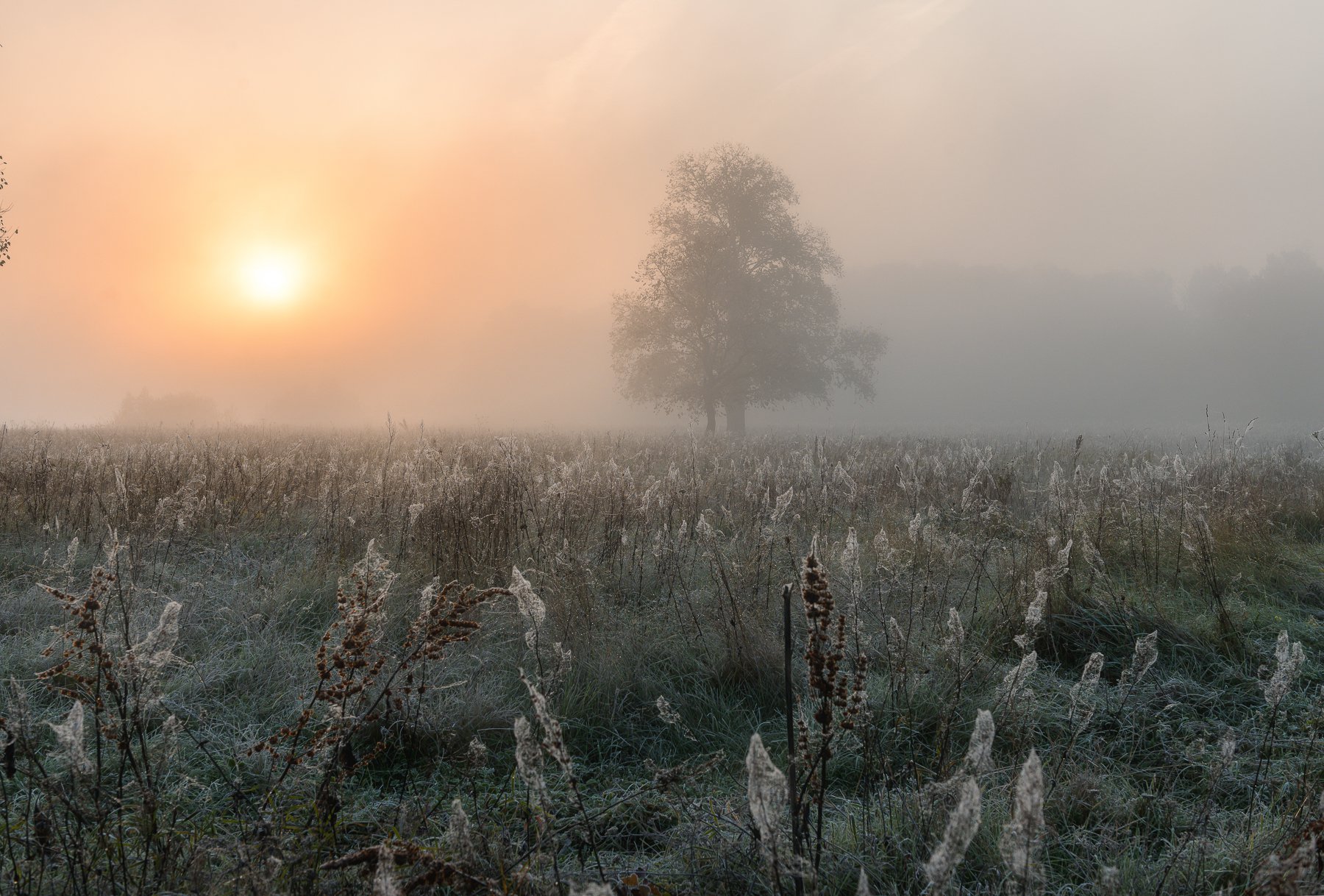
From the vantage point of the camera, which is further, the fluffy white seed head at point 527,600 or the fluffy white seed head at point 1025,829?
the fluffy white seed head at point 527,600

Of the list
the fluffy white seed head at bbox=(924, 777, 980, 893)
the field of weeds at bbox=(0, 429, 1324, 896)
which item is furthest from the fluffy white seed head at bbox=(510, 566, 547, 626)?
the fluffy white seed head at bbox=(924, 777, 980, 893)

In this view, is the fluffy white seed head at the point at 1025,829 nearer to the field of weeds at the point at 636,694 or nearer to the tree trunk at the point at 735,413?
the field of weeds at the point at 636,694

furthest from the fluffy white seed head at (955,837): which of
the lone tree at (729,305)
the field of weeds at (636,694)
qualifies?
the lone tree at (729,305)

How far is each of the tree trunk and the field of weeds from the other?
23396mm

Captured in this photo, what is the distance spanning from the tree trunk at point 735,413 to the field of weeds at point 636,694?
23.4 m

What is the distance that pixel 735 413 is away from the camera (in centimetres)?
3142

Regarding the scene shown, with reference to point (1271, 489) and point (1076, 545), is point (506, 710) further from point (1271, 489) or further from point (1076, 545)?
point (1271, 489)

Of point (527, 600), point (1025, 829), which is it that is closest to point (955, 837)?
point (1025, 829)

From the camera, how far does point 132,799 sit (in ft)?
6.93

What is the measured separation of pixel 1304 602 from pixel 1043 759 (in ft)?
10.9

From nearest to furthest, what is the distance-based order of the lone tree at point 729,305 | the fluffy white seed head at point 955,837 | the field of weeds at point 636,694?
the fluffy white seed head at point 955,837
the field of weeds at point 636,694
the lone tree at point 729,305

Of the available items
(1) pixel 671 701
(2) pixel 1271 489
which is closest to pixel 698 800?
(1) pixel 671 701

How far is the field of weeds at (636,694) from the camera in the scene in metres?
1.50

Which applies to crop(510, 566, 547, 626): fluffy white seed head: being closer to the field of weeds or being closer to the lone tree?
the field of weeds
